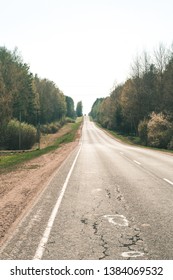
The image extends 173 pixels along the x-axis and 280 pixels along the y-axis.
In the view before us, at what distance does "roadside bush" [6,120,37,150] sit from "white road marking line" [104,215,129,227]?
4588cm

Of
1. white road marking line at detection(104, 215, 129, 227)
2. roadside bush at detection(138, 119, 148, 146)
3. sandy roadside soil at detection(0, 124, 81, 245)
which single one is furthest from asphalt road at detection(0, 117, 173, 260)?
roadside bush at detection(138, 119, 148, 146)

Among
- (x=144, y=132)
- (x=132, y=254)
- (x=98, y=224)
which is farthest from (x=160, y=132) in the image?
(x=132, y=254)

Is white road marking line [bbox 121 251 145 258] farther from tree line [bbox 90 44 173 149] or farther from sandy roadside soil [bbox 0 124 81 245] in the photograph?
tree line [bbox 90 44 173 149]

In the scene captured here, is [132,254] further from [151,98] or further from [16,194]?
[151,98]

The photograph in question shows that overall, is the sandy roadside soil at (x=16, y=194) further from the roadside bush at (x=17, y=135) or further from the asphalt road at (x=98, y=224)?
the roadside bush at (x=17, y=135)

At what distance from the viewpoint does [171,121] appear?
4978 cm

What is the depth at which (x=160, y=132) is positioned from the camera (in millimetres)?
47906

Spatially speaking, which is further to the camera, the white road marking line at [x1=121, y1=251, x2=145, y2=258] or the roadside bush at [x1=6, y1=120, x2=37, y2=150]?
the roadside bush at [x1=6, y1=120, x2=37, y2=150]

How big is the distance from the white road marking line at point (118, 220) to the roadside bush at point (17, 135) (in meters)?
45.9

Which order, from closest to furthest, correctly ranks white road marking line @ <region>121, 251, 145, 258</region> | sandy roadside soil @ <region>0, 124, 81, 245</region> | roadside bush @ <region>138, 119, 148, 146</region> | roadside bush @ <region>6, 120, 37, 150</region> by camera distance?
white road marking line @ <region>121, 251, 145, 258</region>, sandy roadside soil @ <region>0, 124, 81, 245</region>, roadside bush @ <region>6, 120, 37, 150</region>, roadside bush @ <region>138, 119, 148, 146</region>

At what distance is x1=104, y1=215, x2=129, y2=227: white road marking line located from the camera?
7996 mm

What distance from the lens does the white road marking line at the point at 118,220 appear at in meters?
8.00

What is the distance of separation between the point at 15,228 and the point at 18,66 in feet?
214
